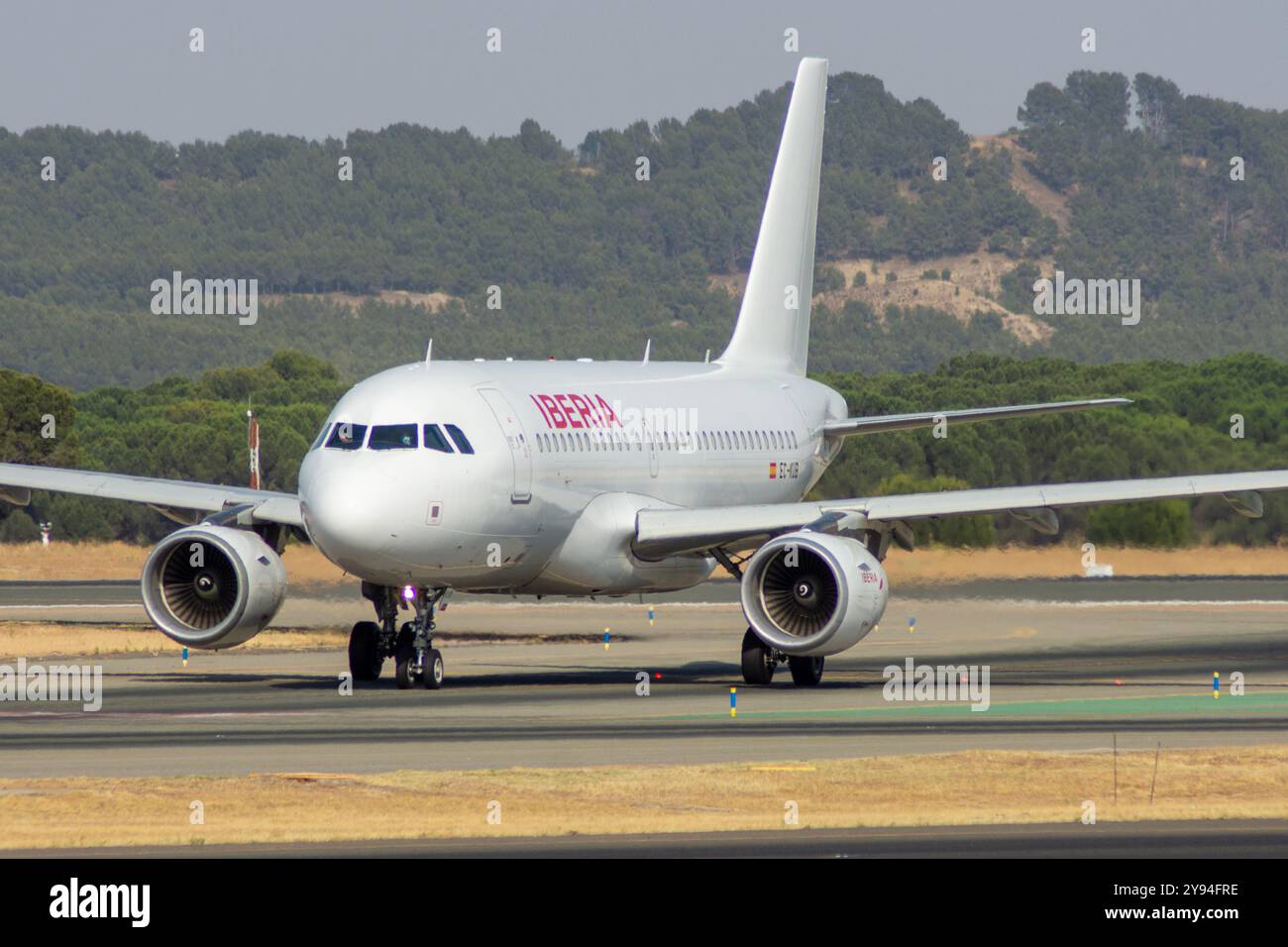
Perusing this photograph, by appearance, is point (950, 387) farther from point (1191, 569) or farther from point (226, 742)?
point (226, 742)

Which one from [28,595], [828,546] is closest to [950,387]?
[28,595]

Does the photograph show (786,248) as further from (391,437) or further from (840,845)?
(840,845)

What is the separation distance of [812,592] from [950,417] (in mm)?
6360

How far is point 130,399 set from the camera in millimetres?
120562

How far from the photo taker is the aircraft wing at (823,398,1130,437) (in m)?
38.7

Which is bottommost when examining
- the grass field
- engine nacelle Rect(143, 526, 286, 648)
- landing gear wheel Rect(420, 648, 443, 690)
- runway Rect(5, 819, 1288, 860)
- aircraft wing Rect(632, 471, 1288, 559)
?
runway Rect(5, 819, 1288, 860)

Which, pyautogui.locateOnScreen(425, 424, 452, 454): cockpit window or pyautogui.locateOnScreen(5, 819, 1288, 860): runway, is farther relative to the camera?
pyautogui.locateOnScreen(425, 424, 452, 454): cockpit window

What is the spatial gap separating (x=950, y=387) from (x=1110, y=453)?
118 ft

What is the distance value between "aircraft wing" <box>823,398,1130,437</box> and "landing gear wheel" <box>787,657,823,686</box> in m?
5.31

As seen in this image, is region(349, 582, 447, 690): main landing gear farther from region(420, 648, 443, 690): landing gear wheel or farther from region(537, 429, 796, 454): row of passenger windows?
region(537, 429, 796, 454): row of passenger windows

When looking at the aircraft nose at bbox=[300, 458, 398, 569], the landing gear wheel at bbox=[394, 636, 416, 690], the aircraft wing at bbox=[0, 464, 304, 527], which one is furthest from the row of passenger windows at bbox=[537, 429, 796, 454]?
the aircraft wing at bbox=[0, 464, 304, 527]

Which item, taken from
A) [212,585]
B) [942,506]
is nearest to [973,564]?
[942,506]

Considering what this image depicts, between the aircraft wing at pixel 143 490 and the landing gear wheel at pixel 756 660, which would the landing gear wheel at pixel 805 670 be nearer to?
the landing gear wheel at pixel 756 660

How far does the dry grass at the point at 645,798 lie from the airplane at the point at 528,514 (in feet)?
28.5
